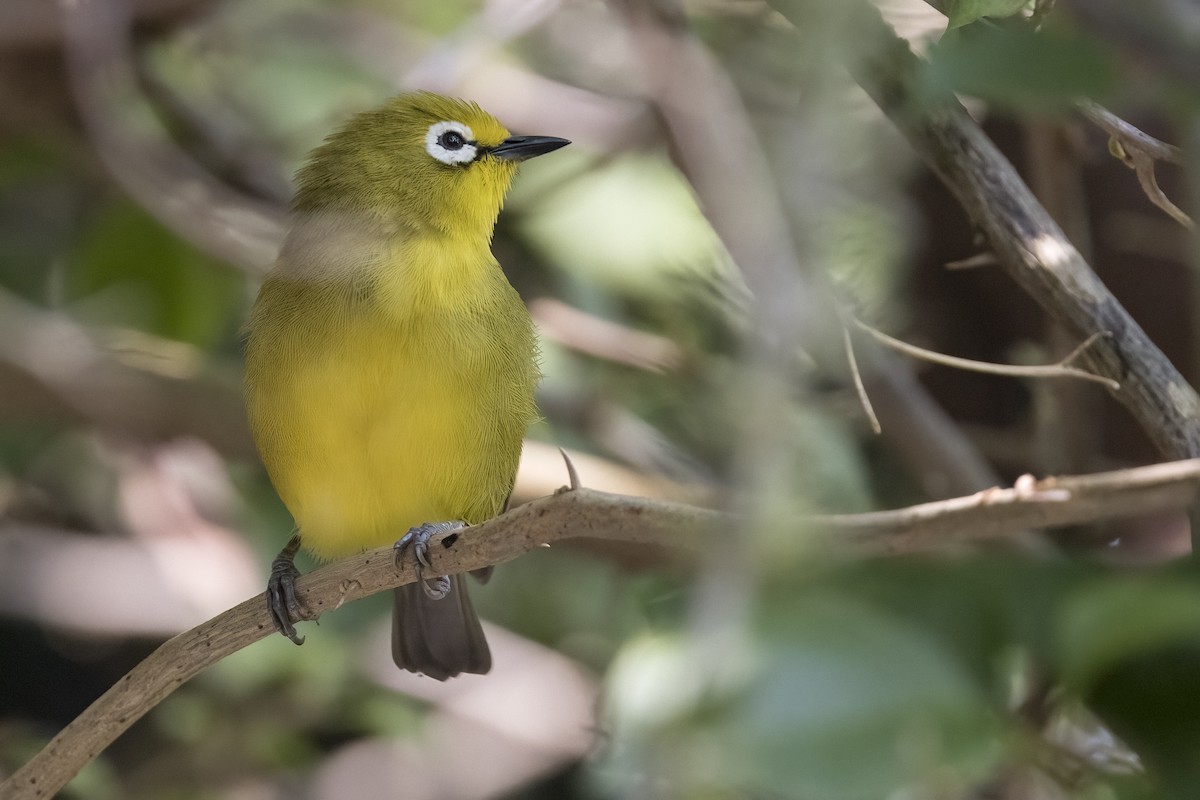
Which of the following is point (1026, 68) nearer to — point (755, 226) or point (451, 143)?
point (755, 226)

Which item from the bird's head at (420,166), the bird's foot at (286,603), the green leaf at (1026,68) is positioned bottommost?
the bird's foot at (286,603)

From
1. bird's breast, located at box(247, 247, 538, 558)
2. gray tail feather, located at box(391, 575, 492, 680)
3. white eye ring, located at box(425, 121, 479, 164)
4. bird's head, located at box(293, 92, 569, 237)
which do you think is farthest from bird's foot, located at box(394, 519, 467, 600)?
white eye ring, located at box(425, 121, 479, 164)

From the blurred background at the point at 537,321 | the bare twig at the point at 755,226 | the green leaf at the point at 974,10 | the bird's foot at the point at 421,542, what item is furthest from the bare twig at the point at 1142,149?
the bird's foot at the point at 421,542

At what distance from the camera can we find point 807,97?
7.96 ft

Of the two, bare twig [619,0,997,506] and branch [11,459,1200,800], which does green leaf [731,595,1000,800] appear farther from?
bare twig [619,0,997,506]

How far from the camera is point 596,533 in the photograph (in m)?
1.78

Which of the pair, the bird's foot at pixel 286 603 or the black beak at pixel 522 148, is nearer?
the bird's foot at pixel 286 603

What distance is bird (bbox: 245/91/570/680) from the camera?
2740mm

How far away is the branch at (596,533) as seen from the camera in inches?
57.6

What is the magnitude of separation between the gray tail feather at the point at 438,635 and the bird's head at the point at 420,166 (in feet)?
3.04

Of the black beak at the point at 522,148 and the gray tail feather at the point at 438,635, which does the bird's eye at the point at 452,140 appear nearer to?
the black beak at the point at 522,148

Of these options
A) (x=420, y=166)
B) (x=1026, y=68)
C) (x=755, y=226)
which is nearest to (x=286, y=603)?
(x=420, y=166)

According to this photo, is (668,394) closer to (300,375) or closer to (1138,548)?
(1138,548)

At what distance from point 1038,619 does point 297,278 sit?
202 centimetres
